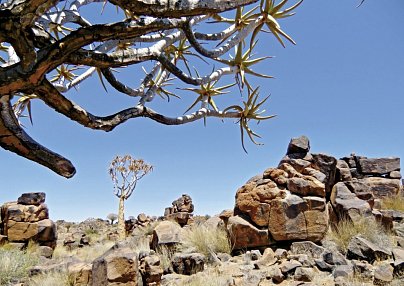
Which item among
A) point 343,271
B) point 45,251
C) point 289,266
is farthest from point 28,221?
point 343,271

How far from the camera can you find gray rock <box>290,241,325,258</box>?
7269 mm

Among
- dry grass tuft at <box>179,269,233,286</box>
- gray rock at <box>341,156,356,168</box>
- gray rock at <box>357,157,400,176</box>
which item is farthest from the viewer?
gray rock at <box>341,156,356,168</box>

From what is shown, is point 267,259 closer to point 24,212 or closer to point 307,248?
point 307,248

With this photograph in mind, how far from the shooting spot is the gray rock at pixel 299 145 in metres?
9.92

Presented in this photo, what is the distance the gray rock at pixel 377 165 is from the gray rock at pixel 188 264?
12316mm

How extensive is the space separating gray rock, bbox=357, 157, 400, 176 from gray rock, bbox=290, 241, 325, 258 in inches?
420

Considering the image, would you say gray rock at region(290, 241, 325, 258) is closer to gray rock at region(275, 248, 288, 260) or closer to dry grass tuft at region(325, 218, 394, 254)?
gray rock at region(275, 248, 288, 260)

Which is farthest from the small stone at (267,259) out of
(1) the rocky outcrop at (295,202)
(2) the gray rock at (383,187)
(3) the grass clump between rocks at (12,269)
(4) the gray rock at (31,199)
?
(2) the gray rock at (383,187)

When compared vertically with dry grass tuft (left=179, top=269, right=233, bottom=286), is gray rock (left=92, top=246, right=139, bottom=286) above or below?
above

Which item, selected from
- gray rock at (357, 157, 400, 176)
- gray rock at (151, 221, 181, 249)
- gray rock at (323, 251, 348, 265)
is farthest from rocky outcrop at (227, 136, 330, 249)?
gray rock at (357, 157, 400, 176)

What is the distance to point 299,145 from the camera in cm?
992

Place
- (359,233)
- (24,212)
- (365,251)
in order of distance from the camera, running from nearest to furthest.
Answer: (365,251) → (359,233) → (24,212)

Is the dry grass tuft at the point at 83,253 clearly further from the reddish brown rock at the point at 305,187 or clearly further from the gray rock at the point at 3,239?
the reddish brown rock at the point at 305,187

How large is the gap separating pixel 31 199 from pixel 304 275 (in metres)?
10.4
